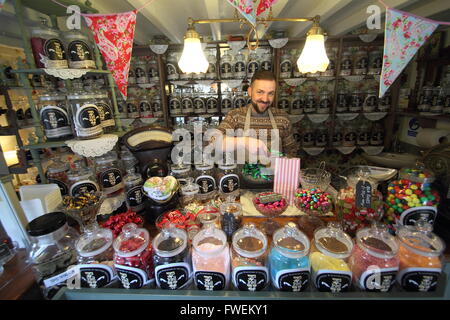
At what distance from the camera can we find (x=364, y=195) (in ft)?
3.10

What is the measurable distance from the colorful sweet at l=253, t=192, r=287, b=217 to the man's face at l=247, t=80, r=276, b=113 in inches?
42.3

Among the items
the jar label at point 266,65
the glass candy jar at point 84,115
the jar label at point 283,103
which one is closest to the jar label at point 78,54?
the glass candy jar at point 84,115

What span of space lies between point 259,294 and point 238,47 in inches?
125

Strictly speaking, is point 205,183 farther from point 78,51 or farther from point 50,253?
point 78,51

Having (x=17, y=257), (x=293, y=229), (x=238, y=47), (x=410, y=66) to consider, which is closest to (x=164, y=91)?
(x=238, y=47)

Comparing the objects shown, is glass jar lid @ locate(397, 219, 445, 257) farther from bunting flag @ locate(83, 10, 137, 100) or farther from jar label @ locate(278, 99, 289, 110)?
jar label @ locate(278, 99, 289, 110)

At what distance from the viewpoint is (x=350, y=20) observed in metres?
3.06

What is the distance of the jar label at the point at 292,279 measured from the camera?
2.30 feet

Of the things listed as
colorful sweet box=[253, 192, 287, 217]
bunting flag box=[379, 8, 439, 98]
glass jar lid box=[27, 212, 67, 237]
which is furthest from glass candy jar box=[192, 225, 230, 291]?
bunting flag box=[379, 8, 439, 98]

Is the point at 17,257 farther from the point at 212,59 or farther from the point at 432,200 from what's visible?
the point at 212,59

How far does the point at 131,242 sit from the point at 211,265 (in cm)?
31

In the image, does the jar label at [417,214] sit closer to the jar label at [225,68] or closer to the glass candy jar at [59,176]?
the glass candy jar at [59,176]

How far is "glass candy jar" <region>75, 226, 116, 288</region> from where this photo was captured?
0.76 metres

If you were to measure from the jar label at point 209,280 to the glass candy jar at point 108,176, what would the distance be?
0.81 meters
